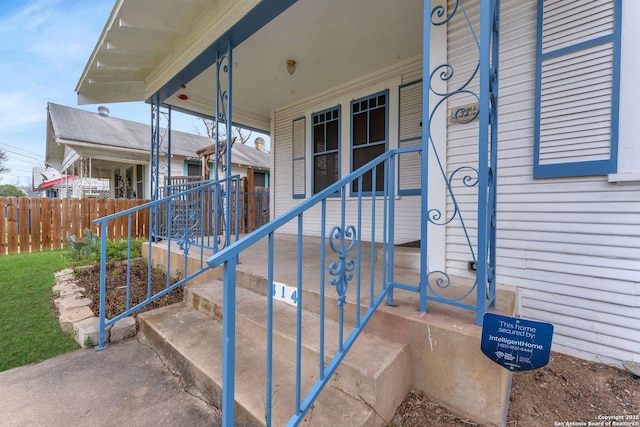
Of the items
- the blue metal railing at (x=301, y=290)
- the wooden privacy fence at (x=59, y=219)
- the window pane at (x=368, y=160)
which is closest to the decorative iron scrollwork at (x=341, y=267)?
the blue metal railing at (x=301, y=290)

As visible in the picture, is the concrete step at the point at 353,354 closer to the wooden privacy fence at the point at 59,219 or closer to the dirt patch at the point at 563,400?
the dirt patch at the point at 563,400

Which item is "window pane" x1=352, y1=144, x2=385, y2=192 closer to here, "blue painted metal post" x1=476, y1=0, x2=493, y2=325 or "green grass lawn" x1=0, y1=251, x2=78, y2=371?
"blue painted metal post" x1=476, y1=0, x2=493, y2=325

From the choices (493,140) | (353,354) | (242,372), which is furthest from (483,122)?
(242,372)

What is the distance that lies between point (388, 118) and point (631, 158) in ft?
8.87

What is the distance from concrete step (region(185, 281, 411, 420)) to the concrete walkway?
1.65 ft

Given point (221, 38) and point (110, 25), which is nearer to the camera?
point (221, 38)

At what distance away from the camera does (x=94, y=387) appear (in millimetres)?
1711

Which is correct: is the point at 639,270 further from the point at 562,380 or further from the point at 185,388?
the point at 185,388

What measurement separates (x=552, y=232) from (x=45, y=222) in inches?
345

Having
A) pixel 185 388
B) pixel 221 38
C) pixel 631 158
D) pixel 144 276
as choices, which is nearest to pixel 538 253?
pixel 631 158

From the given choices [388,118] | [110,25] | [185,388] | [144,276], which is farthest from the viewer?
[388,118]

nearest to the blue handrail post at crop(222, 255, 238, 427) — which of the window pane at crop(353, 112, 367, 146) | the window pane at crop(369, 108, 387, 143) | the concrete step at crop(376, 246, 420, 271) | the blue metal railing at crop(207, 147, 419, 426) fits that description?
the blue metal railing at crop(207, 147, 419, 426)

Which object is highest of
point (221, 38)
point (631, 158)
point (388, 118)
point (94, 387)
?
point (221, 38)

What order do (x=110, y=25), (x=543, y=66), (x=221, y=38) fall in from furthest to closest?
(x=110, y=25) → (x=221, y=38) → (x=543, y=66)
